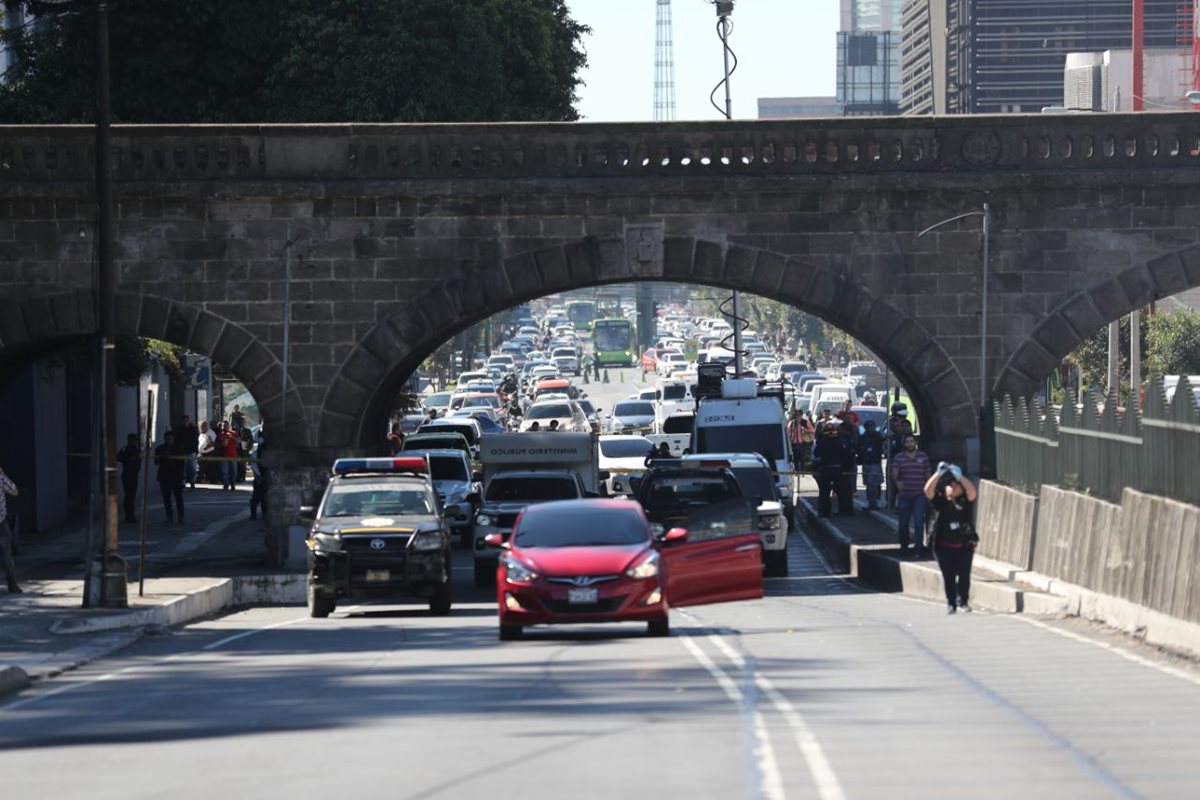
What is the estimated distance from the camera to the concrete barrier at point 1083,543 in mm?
21500

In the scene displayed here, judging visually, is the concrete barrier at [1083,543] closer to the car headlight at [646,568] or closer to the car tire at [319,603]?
the car headlight at [646,568]

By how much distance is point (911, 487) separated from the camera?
31.5 metres

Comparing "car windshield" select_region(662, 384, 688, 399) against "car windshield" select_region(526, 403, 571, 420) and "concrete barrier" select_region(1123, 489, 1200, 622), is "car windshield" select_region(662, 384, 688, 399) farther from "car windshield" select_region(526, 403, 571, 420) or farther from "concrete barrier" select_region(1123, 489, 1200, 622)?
"concrete barrier" select_region(1123, 489, 1200, 622)

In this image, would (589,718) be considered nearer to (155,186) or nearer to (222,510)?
(155,186)

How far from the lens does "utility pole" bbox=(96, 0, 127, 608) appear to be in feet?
85.6

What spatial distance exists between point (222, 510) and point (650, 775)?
36692 millimetres

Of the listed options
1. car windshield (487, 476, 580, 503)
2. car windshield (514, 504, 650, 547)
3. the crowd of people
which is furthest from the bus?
car windshield (514, 504, 650, 547)

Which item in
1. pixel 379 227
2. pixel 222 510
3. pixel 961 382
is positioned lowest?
pixel 222 510

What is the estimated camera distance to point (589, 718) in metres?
14.3

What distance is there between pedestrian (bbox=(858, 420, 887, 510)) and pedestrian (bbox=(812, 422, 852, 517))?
0.72 meters

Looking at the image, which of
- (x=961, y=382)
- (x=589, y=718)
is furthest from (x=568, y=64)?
(x=589, y=718)

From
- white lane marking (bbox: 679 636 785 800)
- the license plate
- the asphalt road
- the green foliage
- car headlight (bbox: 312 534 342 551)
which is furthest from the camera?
the green foliage

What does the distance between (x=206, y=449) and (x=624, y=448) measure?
1048cm

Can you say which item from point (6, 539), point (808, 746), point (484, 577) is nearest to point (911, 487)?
point (484, 577)
